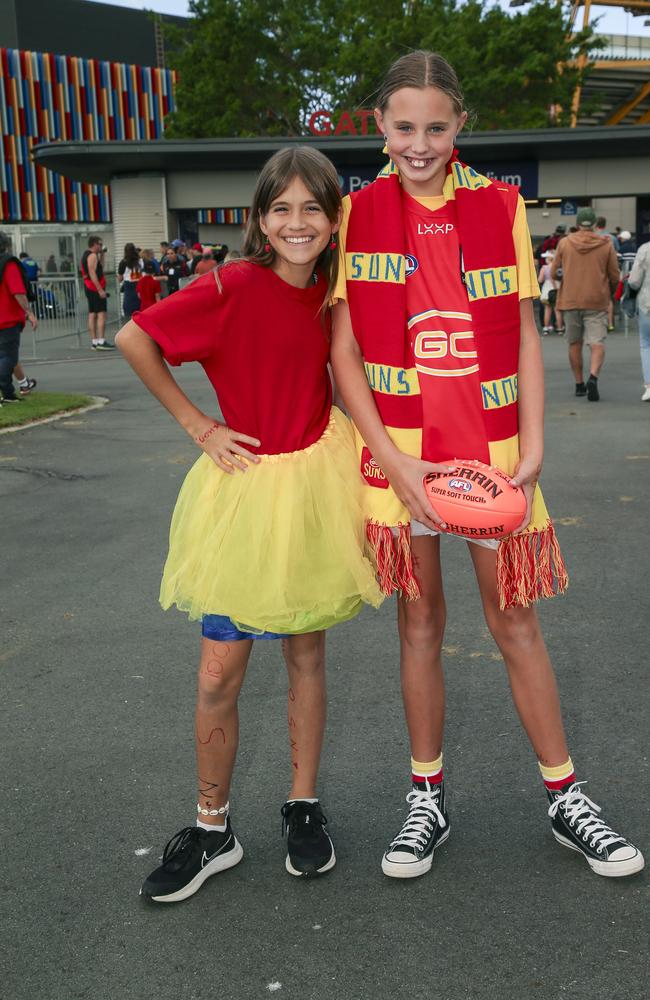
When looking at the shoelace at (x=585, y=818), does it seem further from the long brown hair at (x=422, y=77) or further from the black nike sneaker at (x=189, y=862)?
the long brown hair at (x=422, y=77)

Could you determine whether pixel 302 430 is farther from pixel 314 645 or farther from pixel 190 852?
pixel 190 852

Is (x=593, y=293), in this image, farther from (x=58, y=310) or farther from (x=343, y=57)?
(x=343, y=57)

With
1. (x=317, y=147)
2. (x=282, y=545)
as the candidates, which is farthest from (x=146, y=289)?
(x=282, y=545)

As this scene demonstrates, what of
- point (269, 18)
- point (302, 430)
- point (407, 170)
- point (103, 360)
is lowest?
point (103, 360)

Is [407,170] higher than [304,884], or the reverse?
[407,170]

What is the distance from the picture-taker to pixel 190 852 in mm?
2828

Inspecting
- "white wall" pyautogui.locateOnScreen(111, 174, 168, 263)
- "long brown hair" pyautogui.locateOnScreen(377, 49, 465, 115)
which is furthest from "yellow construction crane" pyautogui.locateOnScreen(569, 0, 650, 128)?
"long brown hair" pyautogui.locateOnScreen(377, 49, 465, 115)

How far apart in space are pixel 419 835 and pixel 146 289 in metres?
20.7

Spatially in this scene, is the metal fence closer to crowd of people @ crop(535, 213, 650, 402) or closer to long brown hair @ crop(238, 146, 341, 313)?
crowd of people @ crop(535, 213, 650, 402)

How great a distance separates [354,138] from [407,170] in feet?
85.1

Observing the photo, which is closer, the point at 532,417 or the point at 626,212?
the point at 532,417

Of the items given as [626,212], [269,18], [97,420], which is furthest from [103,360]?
[626,212]

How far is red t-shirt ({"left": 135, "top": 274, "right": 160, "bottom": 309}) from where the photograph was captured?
2231 cm

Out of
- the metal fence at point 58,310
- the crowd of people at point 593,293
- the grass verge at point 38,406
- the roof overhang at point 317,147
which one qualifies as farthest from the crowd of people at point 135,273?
the crowd of people at point 593,293
